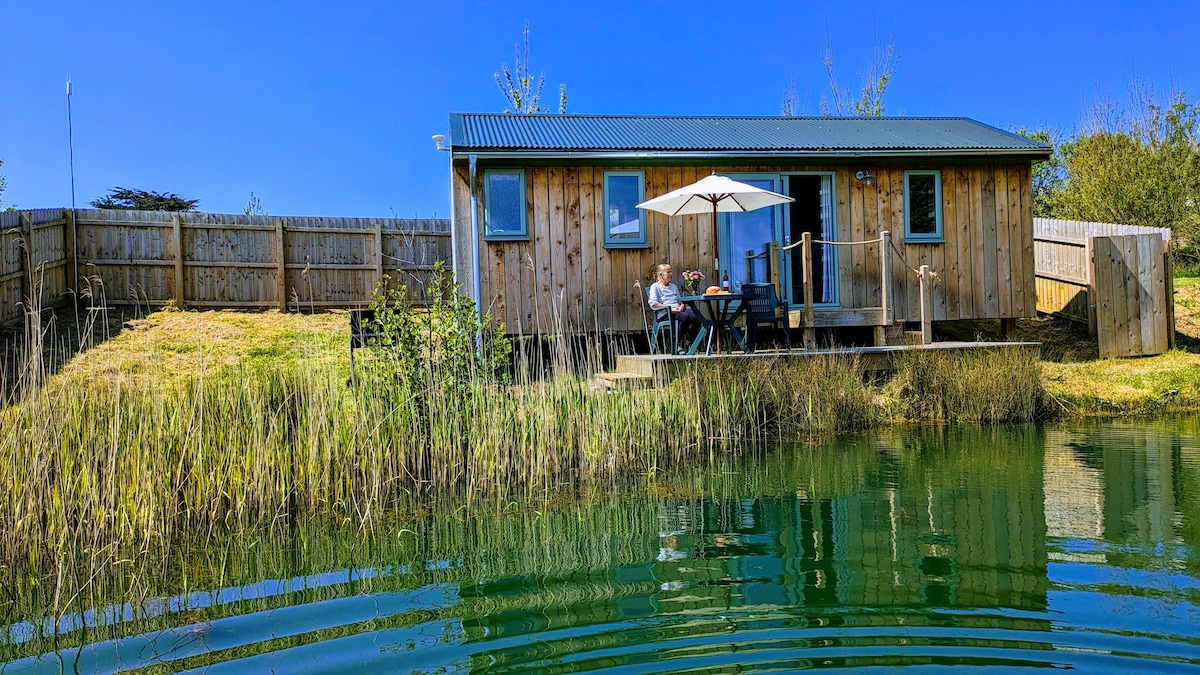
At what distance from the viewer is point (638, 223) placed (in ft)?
39.5

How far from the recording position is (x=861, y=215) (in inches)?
491

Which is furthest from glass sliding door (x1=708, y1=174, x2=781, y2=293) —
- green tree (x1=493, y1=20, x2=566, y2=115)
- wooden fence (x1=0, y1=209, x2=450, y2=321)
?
green tree (x1=493, y1=20, x2=566, y2=115)

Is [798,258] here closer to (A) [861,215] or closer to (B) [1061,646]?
(A) [861,215]

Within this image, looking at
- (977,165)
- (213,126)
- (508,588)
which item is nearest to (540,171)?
(977,165)

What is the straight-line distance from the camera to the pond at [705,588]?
3.14 metres

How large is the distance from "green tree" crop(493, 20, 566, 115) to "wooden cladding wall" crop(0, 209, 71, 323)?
12.9m

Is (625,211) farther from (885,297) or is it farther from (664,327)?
(885,297)

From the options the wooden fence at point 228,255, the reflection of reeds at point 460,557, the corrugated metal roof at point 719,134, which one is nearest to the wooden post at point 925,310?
the corrugated metal roof at point 719,134

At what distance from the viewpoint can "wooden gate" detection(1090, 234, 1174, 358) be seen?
12430mm

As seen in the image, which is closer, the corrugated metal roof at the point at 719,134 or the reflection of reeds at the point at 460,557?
the reflection of reeds at the point at 460,557

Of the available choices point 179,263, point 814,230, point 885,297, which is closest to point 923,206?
point 814,230

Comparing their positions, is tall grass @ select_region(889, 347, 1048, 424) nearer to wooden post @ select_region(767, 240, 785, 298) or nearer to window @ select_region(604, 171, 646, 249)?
wooden post @ select_region(767, 240, 785, 298)

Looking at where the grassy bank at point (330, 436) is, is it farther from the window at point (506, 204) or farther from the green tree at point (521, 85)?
the green tree at point (521, 85)

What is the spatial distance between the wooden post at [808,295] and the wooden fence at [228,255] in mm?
6816
